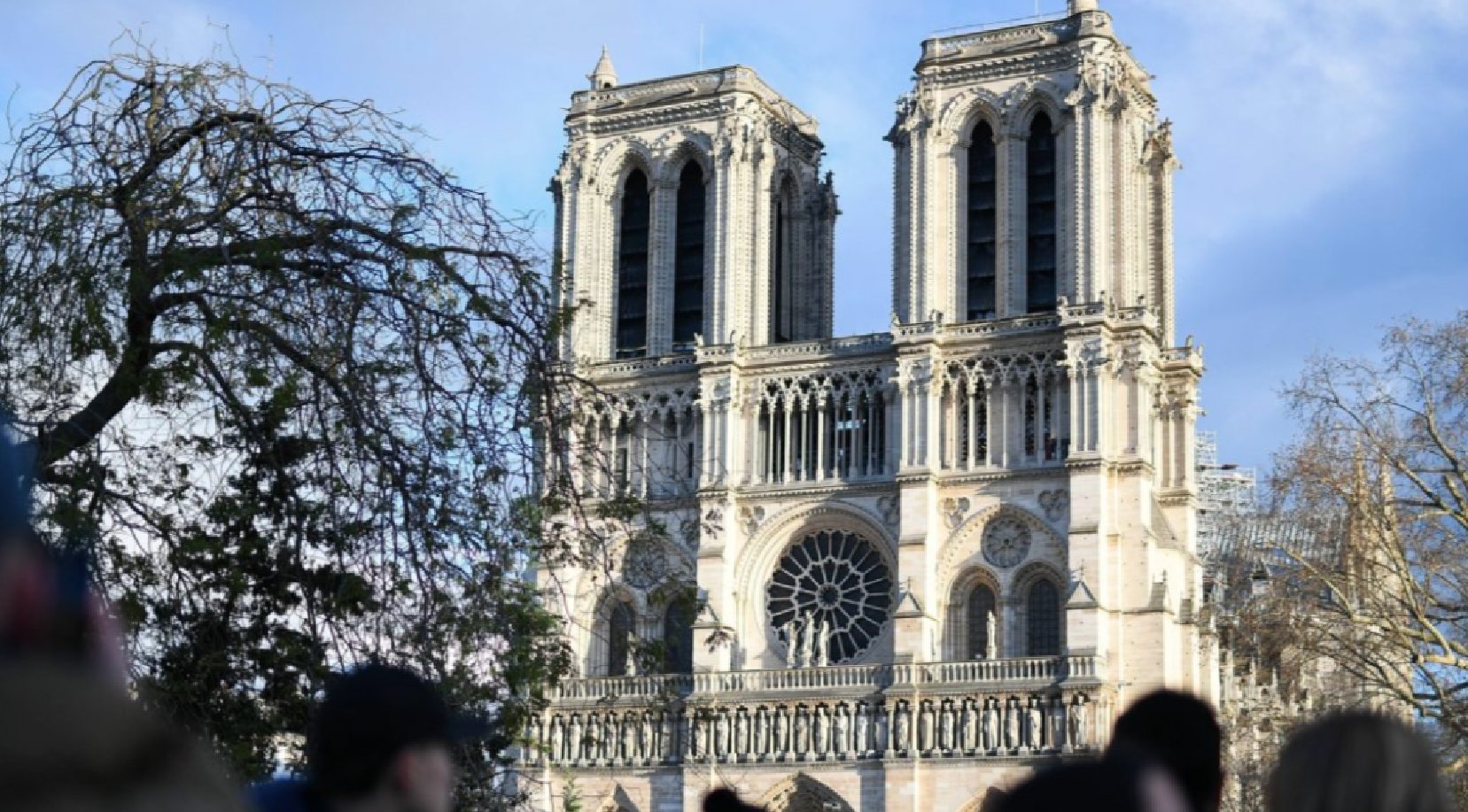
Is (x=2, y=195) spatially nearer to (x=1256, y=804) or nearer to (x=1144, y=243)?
(x=1256, y=804)

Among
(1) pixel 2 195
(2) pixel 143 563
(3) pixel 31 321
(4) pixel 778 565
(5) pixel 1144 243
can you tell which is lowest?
(2) pixel 143 563

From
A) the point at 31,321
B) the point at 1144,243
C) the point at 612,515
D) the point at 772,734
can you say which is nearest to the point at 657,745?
the point at 772,734

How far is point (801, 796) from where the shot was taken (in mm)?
49031

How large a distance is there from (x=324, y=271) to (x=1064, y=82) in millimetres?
40072

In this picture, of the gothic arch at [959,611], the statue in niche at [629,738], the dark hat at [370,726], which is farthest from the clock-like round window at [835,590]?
the dark hat at [370,726]

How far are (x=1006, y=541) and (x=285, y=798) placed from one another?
149 ft

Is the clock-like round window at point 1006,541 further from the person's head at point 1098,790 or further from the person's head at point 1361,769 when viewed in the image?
the person's head at point 1098,790

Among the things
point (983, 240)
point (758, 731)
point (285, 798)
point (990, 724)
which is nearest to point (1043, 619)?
point (990, 724)

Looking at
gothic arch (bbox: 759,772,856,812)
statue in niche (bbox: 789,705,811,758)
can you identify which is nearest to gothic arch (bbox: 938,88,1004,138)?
statue in niche (bbox: 789,705,811,758)

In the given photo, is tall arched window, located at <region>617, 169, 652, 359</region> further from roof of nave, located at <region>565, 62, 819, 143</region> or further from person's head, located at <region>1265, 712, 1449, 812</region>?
person's head, located at <region>1265, 712, 1449, 812</region>

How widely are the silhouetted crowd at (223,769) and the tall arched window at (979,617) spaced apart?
45.4 m

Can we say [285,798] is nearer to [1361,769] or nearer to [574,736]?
[1361,769]

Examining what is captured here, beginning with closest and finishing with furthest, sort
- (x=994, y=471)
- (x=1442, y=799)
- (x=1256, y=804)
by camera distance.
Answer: (x=1442, y=799) < (x=1256, y=804) < (x=994, y=471)

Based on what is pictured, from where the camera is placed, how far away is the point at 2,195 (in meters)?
10.9
